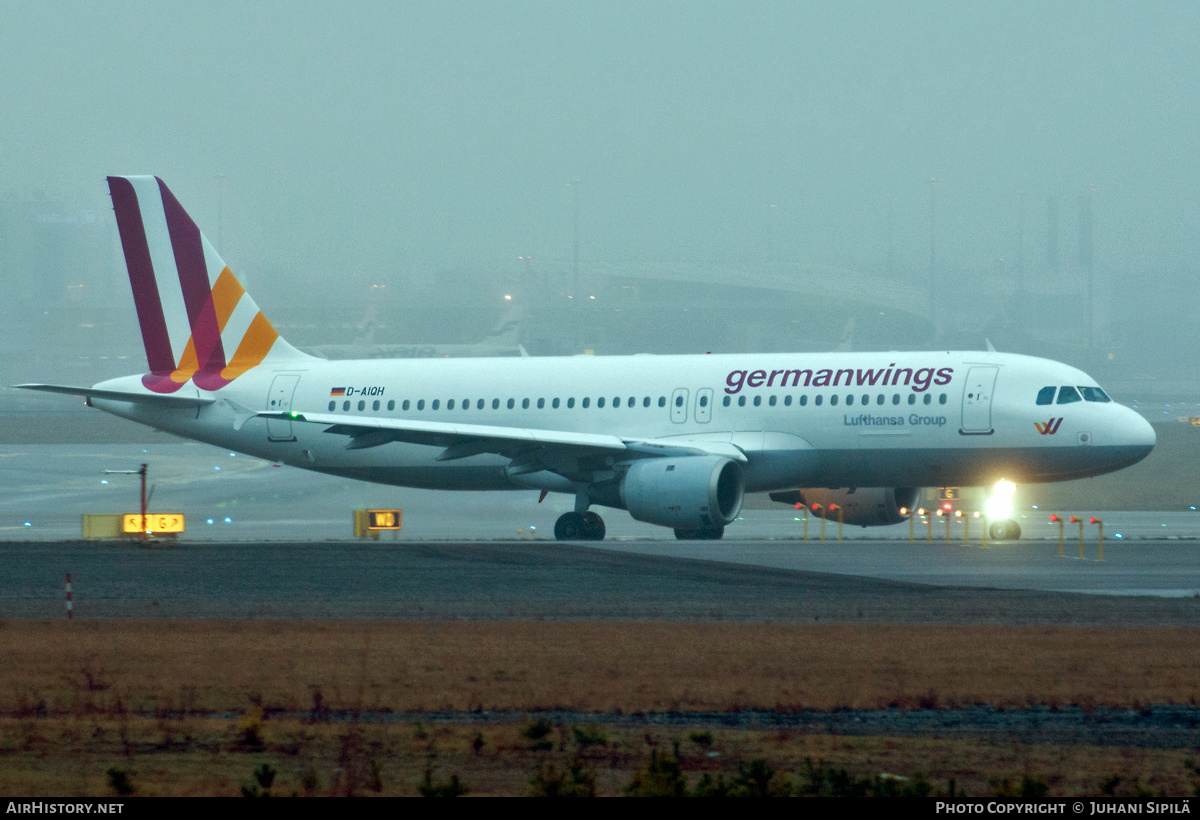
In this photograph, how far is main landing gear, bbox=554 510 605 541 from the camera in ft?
114

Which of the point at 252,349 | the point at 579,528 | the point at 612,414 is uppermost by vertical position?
the point at 252,349

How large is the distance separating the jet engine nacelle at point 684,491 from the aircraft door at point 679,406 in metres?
2.19

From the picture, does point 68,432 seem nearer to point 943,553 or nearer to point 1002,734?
point 943,553

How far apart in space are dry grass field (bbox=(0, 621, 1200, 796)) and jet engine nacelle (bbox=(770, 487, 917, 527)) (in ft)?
57.6

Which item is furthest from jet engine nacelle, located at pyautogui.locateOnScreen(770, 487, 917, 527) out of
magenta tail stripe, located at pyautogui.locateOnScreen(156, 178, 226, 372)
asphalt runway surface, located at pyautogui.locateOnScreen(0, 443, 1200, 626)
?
magenta tail stripe, located at pyautogui.locateOnScreen(156, 178, 226, 372)

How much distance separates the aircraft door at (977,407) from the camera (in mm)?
32562

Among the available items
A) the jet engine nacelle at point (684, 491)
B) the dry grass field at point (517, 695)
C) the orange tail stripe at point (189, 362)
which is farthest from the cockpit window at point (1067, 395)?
the orange tail stripe at point (189, 362)

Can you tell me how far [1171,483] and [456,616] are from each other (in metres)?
44.3

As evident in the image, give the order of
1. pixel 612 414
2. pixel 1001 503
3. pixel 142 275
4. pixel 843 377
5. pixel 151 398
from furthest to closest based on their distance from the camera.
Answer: pixel 142 275 < pixel 1001 503 < pixel 151 398 < pixel 612 414 < pixel 843 377

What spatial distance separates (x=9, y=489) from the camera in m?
48.7

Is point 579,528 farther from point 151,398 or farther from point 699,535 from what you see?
point 151,398

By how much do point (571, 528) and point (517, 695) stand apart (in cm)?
2114

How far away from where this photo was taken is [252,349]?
130ft

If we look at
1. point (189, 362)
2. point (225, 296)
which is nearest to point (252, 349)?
point (225, 296)
